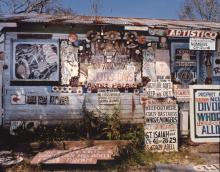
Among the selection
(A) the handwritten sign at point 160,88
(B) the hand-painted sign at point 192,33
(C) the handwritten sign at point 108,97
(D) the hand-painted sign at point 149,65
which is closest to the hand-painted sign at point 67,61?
(C) the handwritten sign at point 108,97

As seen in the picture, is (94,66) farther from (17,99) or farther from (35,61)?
(17,99)

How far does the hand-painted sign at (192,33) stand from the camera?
1141 centimetres

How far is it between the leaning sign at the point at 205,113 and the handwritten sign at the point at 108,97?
3.20 metres

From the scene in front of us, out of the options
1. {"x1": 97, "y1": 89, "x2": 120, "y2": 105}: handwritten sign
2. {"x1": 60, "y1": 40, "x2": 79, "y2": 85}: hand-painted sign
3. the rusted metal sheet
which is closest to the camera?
the rusted metal sheet

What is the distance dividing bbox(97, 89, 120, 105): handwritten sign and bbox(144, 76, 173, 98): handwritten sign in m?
0.82

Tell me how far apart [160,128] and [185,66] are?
8.42 ft

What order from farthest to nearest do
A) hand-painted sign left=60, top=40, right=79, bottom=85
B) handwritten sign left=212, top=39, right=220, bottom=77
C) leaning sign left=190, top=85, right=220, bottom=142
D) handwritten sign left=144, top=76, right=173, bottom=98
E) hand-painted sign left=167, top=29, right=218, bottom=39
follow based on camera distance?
1. handwritten sign left=212, top=39, right=220, bottom=77
2. handwritten sign left=144, top=76, right=173, bottom=98
3. hand-painted sign left=60, top=40, right=79, bottom=85
4. hand-painted sign left=167, top=29, right=218, bottom=39
5. leaning sign left=190, top=85, right=220, bottom=142

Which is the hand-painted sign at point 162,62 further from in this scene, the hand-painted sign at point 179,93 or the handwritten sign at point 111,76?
the handwritten sign at point 111,76

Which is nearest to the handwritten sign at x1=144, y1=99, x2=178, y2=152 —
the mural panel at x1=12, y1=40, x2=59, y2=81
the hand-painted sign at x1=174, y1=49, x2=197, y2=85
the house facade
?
the house facade

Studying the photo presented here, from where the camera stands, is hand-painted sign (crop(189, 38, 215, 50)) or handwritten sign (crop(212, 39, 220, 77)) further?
handwritten sign (crop(212, 39, 220, 77))

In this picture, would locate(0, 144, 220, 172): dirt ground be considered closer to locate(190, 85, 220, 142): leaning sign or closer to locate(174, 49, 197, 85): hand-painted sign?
locate(190, 85, 220, 142): leaning sign

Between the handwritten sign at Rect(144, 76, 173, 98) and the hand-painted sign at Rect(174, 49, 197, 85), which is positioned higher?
the hand-painted sign at Rect(174, 49, 197, 85)

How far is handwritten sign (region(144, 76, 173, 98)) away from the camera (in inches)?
478

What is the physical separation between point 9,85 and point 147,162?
4.39 meters
